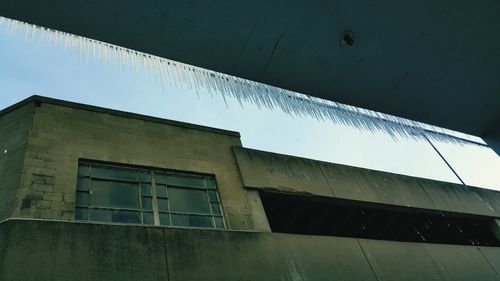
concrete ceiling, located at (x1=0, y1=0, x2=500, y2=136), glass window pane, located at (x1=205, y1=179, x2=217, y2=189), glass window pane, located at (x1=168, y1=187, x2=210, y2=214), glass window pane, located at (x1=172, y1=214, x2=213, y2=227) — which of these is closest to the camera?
concrete ceiling, located at (x1=0, y1=0, x2=500, y2=136)

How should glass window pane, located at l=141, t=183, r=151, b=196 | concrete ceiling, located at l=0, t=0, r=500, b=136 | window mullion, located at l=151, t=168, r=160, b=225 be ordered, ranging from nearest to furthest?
concrete ceiling, located at l=0, t=0, r=500, b=136
window mullion, located at l=151, t=168, r=160, b=225
glass window pane, located at l=141, t=183, r=151, b=196

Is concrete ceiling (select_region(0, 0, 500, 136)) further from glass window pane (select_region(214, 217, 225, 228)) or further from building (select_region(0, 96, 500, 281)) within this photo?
glass window pane (select_region(214, 217, 225, 228))

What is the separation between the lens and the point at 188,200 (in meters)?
8.68

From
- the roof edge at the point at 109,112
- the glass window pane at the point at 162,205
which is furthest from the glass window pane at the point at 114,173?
the roof edge at the point at 109,112

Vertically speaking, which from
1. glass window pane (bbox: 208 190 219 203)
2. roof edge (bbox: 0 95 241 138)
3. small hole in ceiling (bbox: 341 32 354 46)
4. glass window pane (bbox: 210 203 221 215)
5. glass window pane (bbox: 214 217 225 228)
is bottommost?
small hole in ceiling (bbox: 341 32 354 46)

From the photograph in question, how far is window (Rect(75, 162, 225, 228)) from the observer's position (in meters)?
7.47

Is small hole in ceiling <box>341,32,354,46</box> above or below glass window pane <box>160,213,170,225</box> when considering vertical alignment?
below

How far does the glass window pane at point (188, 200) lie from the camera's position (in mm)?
8398

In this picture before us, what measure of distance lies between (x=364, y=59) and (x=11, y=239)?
5908 millimetres

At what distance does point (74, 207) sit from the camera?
7082 mm

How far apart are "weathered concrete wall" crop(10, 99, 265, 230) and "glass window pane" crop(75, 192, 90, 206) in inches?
6.3

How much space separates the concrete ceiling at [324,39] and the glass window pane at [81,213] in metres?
5.40

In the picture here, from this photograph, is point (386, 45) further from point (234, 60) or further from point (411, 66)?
point (234, 60)

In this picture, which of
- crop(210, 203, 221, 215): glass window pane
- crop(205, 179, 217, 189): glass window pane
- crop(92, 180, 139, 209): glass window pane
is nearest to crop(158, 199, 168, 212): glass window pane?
crop(92, 180, 139, 209): glass window pane
